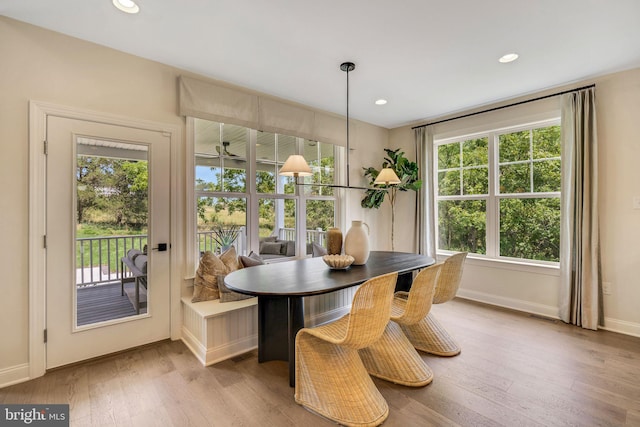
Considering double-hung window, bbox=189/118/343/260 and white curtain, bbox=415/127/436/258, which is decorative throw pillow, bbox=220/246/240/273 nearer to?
double-hung window, bbox=189/118/343/260

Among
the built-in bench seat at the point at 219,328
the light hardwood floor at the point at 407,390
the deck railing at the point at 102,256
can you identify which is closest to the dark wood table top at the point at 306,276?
the built-in bench seat at the point at 219,328

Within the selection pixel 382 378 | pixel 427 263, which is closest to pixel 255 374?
pixel 382 378

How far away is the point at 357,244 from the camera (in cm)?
256

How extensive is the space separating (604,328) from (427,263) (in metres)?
2.11

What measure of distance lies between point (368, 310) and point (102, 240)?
2.32 meters

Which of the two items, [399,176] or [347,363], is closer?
[347,363]

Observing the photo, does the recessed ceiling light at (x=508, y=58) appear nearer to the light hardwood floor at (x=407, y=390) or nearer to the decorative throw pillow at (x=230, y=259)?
the light hardwood floor at (x=407, y=390)

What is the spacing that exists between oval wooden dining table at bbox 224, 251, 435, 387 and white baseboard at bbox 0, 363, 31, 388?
1.65 m

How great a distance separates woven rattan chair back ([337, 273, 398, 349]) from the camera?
1638 mm

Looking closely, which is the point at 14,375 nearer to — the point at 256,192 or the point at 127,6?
the point at 256,192

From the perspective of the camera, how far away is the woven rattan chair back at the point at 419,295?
2039mm

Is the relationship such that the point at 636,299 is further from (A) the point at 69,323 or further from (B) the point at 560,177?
(A) the point at 69,323

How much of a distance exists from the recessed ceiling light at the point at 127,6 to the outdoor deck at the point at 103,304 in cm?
212

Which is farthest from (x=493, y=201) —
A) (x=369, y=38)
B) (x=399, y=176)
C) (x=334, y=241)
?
(x=369, y=38)
